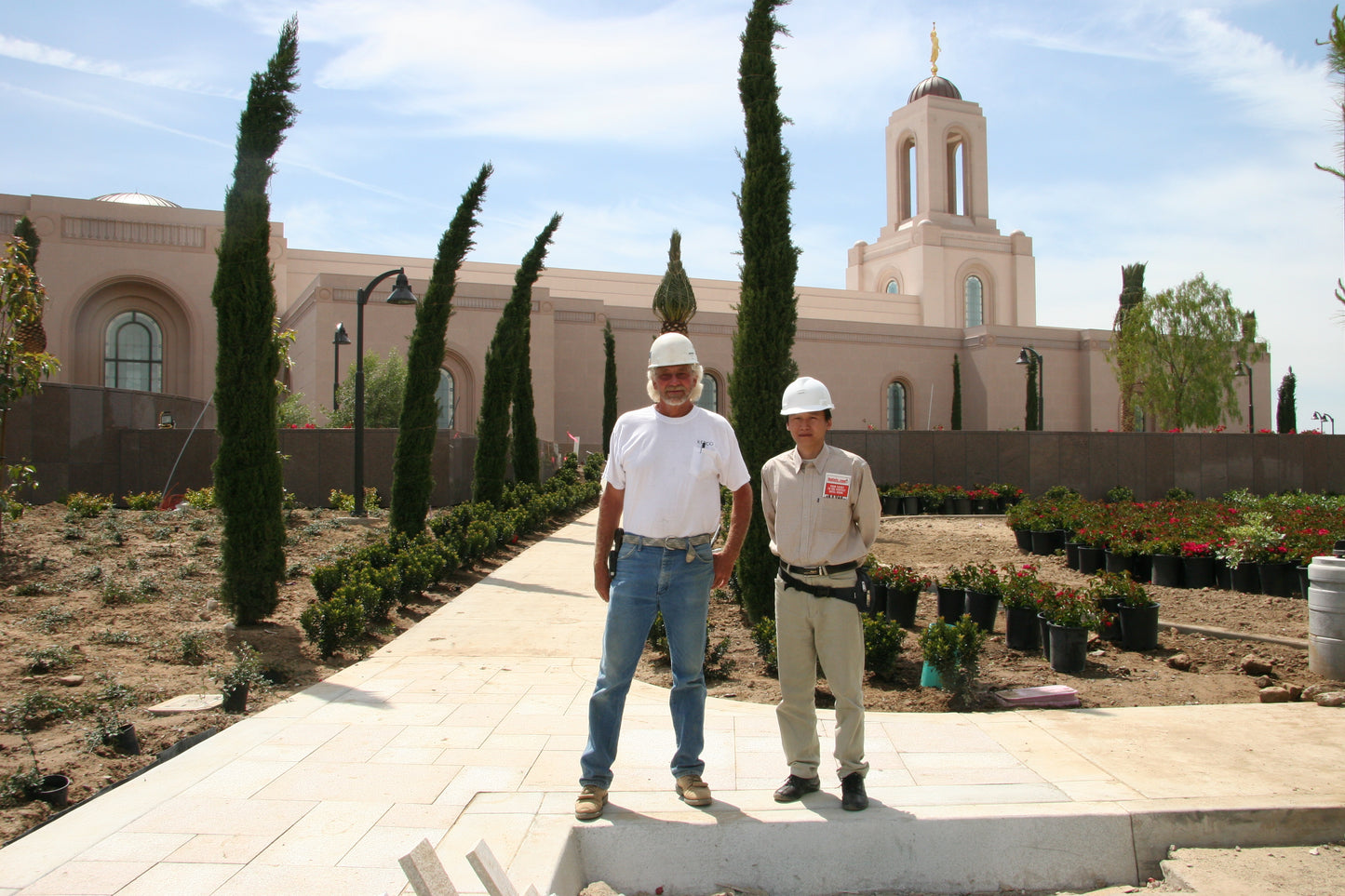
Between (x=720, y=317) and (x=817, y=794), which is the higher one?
(x=720, y=317)

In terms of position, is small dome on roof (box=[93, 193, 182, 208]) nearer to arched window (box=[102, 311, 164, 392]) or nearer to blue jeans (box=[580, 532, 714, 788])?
arched window (box=[102, 311, 164, 392])

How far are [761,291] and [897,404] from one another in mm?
32716

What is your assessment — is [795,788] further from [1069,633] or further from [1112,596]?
[1112,596]

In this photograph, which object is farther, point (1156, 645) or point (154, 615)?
point (154, 615)

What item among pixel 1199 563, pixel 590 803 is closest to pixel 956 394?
pixel 1199 563

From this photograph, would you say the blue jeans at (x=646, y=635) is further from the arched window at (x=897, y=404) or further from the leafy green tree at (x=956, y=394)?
the arched window at (x=897, y=404)

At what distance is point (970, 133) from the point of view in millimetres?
43594

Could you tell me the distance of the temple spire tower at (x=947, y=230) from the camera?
1688 inches

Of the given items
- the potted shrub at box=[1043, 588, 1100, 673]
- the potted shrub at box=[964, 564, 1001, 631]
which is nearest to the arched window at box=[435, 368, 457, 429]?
the potted shrub at box=[964, 564, 1001, 631]

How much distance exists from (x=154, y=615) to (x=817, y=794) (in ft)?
20.2

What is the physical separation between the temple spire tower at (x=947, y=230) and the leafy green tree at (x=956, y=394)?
4087mm

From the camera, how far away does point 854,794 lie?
3.62 m

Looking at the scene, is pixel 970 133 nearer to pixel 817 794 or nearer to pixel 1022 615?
pixel 1022 615

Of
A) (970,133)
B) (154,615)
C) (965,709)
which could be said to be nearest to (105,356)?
(154,615)
